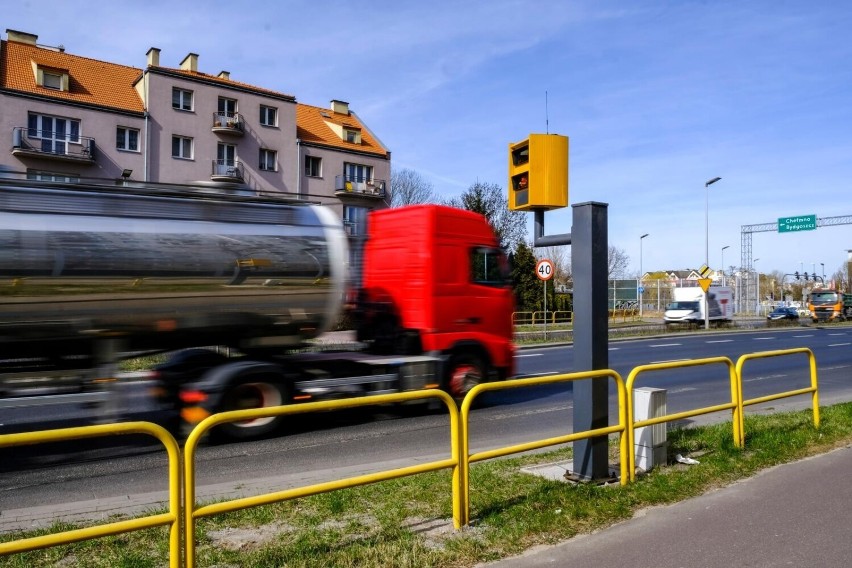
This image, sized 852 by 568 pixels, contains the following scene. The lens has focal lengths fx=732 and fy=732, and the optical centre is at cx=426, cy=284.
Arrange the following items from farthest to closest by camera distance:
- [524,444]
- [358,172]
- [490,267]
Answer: [358,172], [490,267], [524,444]

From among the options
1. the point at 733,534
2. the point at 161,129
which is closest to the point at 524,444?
the point at 733,534

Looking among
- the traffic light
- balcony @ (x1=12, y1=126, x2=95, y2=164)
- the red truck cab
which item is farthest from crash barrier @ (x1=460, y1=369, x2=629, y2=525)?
balcony @ (x1=12, y1=126, x2=95, y2=164)

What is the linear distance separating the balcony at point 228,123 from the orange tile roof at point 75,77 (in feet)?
13.6

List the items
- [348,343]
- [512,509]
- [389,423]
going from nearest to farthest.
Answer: [512,509] < [389,423] < [348,343]

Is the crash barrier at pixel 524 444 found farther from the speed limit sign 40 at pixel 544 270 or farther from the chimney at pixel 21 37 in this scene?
the chimney at pixel 21 37

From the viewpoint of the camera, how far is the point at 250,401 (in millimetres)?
8906

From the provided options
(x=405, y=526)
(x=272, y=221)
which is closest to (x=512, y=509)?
(x=405, y=526)

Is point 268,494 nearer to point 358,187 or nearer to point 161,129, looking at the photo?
point 161,129

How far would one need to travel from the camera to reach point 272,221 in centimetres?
931

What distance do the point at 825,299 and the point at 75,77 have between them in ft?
178

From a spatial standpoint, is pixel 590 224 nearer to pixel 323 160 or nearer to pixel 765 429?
pixel 765 429

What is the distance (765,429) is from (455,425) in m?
5.08

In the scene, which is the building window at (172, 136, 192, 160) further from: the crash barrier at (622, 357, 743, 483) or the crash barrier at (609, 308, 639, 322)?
the crash barrier at (622, 357, 743, 483)

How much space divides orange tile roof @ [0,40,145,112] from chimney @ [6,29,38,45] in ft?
1.53
